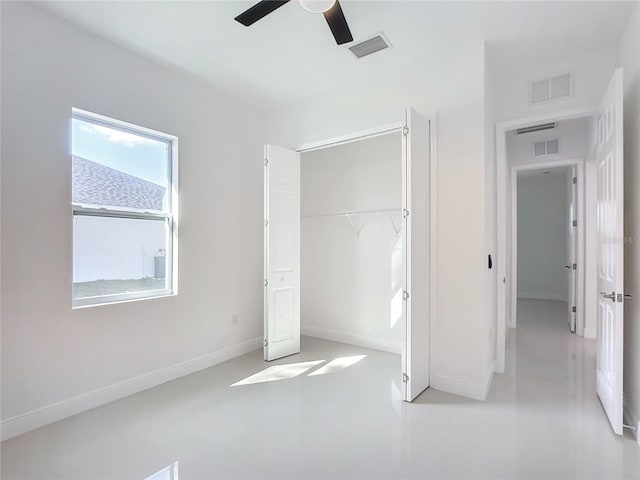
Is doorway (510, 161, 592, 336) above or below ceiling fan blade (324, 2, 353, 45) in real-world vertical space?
below

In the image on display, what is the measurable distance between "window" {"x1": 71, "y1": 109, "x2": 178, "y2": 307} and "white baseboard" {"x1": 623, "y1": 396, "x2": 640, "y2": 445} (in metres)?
3.79

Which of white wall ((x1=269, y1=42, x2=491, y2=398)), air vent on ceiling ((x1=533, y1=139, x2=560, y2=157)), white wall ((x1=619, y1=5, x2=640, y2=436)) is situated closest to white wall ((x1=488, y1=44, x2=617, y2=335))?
white wall ((x1=619, y1=5, x2=640, y2=436))

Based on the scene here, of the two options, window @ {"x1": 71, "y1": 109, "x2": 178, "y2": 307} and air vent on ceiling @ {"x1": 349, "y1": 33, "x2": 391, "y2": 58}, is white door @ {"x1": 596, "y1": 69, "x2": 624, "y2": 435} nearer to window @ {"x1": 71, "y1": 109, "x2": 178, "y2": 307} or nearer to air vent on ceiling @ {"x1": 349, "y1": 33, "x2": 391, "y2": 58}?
air vent on ceiling @ {"x1": 349, "y1": 33, "x2": 391, "y2": 58}

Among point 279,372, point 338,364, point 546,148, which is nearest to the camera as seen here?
point 279,372

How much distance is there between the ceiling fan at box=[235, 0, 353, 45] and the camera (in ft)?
6.52

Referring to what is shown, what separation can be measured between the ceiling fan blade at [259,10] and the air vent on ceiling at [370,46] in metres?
1.02

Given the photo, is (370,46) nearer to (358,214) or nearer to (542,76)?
(542,76)

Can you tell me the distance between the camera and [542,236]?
25.5ft

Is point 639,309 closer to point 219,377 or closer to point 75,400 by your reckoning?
point 219,377

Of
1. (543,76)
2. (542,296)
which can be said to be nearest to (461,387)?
(543,76)

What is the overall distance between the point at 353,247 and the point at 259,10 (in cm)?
299

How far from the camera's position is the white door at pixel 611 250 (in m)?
→ 2.23

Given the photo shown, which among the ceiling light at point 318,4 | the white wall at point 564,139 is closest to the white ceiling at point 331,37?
the ceiling light at point 318,4

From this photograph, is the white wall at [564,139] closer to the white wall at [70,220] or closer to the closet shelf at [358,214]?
the closet shelf at [358,214]
